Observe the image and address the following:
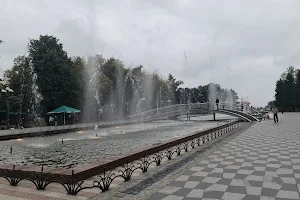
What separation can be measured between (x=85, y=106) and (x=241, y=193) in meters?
41.1

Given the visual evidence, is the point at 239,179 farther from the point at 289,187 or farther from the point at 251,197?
the point at 251,197

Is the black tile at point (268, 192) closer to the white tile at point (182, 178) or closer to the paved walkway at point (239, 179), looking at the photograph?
the paved walkway at point (239, 179)

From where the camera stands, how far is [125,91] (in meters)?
55.4

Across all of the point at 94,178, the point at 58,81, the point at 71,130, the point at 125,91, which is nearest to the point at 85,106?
the point at 58,81

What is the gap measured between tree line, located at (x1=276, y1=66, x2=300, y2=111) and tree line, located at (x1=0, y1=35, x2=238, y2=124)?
4529 cm

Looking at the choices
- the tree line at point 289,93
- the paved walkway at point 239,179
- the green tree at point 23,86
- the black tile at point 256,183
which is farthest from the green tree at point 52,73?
the tree line at point 289,93

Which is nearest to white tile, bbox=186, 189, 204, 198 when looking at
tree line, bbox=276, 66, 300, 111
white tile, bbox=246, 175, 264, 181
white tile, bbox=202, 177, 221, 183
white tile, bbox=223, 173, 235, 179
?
white tile, bbox=202, 177, 221, 183

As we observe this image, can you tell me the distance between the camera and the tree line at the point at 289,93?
3076 inches

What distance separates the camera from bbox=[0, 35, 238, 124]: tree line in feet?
122

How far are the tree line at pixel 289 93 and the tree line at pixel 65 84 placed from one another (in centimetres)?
4529

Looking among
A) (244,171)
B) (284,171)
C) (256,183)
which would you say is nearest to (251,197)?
(256,183)

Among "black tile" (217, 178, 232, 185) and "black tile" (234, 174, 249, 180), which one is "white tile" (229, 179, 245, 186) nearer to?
"black tile" (217, 178, 232, 185)

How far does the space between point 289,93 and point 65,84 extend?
66120 millimetres

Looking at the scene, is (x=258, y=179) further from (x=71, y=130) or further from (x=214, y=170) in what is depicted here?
(x=71, y=130)
